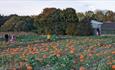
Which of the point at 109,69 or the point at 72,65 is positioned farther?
the point at 72,65

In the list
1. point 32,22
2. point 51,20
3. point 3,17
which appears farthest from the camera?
point 3,17

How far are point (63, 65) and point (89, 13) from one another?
10068cm

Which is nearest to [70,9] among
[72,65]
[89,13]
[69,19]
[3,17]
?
[69,19]

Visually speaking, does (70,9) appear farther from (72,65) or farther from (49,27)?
(72,65)

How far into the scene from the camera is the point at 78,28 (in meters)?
54.6

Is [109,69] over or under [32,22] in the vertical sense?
over

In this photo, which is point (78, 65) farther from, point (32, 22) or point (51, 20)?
point (32, 22)

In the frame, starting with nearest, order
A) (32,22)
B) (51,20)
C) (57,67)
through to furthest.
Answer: (57,67) → (51,20) → (32,22)

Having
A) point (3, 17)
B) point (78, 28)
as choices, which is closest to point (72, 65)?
point (78, 28)

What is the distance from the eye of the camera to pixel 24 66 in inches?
340

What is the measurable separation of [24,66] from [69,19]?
55.6 m

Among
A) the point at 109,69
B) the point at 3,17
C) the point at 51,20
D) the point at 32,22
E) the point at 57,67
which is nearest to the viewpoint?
the point at 109,69

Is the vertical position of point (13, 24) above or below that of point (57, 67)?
below

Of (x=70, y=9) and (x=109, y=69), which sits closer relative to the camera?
(x=109, y=69)
